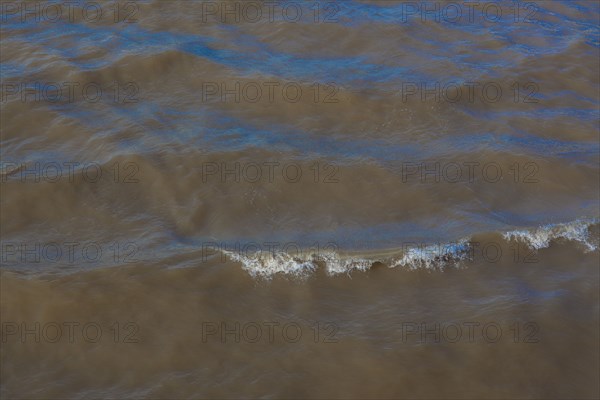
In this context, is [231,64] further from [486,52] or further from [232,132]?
[486,52]

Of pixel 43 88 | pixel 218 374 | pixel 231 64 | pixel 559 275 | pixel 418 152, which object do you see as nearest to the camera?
pixel 218 374

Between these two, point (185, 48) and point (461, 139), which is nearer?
point (461, 139)

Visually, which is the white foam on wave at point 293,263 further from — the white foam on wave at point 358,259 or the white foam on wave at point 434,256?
the white foam on wave at point 434,256

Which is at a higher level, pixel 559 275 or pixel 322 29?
pixel 322 29

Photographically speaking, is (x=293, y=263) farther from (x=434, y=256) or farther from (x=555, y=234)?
(x=555, y=234)

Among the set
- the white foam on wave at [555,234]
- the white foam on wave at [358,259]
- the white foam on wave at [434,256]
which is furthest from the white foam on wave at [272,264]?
the white foam on wave at [555,234]

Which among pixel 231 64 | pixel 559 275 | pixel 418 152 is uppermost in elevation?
pixel 231 64

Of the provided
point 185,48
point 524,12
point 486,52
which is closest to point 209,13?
point 185,48

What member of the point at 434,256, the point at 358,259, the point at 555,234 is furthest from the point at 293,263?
the point at 555,234

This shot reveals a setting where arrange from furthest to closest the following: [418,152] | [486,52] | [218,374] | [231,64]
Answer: [486,52]
[231,64]
[418,152]
[218,374]
